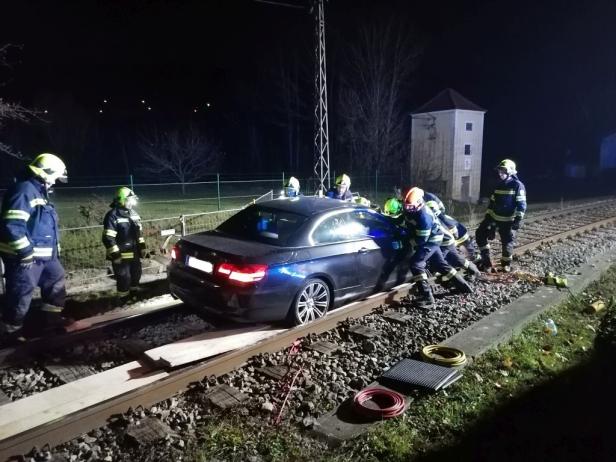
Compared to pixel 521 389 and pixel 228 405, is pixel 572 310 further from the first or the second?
pixel 228 405

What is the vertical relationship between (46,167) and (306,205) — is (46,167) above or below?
above

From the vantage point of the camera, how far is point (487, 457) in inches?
130

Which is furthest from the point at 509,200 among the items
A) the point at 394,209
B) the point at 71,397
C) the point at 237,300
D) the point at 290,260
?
the point at 71,397

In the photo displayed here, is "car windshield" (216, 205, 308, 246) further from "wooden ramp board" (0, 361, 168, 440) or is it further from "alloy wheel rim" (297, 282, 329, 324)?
"wooden ramp board" (0, 361, 168, 440)

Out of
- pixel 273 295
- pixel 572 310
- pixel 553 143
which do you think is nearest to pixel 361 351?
pixel 273 295

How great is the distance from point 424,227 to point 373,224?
700 millimetres

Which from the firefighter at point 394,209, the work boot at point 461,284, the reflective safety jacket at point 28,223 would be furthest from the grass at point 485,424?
the reflective safety jacket at point 28,223

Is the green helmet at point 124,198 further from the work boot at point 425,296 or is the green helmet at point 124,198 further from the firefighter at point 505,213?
the firefighter at point 505,213

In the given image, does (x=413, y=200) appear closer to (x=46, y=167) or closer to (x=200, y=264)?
(x=200, y=264)

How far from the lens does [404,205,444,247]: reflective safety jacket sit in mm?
6500

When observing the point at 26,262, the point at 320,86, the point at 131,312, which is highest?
the point at 320,86

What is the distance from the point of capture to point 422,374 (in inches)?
175

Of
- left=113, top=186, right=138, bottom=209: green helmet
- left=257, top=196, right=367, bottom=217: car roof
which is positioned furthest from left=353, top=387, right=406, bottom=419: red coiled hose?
left=113, top=186, right=138, bottom=209: green helmet

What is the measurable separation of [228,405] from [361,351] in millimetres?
1766
